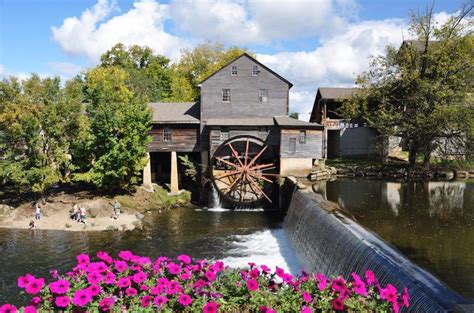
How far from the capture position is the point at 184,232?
Answer: 21.7 m

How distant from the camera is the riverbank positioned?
74.2 ft

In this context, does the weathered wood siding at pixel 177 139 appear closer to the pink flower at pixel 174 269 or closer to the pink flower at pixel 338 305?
the pink flower at pixel 174 269

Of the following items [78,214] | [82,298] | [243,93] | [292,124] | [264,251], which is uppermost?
[243,93]

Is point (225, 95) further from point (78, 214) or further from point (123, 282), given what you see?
point (123, 282)

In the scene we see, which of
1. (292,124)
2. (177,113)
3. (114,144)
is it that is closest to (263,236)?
(292,124)

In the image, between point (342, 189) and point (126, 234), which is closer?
point (126, 234)

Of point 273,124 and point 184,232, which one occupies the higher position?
point 273,124

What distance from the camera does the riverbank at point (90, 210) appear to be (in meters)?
22.6

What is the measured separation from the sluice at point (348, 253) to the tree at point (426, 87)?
1446cm

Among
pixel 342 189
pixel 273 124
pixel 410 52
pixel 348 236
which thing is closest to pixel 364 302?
pixel 348 236

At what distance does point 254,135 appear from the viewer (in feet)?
94.8

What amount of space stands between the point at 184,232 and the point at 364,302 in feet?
54.4

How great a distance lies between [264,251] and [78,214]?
1118 centimetres

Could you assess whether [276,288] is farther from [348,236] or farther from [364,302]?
[348,236]
